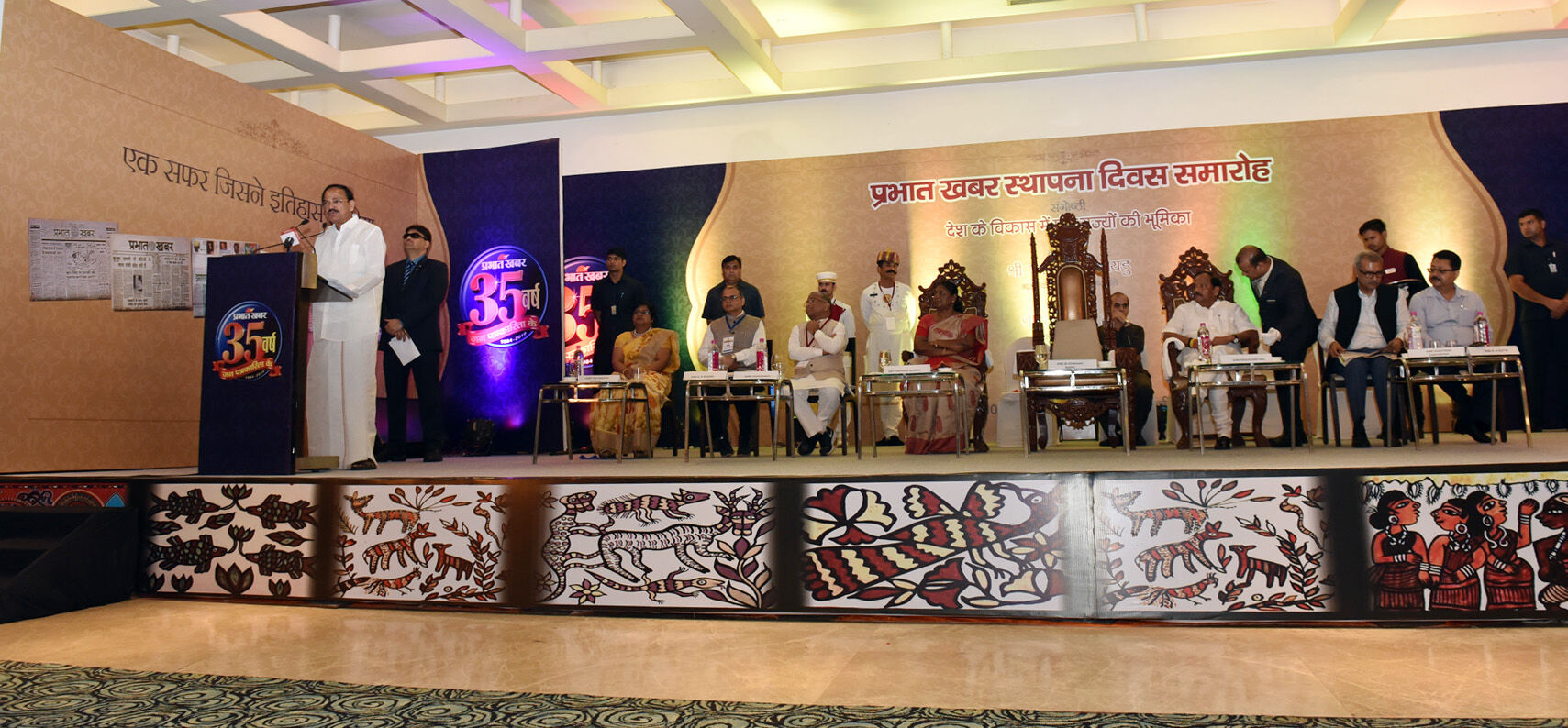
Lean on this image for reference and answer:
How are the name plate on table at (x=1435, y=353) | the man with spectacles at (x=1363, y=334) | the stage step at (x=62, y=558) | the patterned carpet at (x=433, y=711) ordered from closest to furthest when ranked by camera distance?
1. the patterned carpet at (x=433, y=711)
2. the stage step at (x=62, y=558)
3. the name plate on table at (x=1435, y=353)
4. the man with spectacles at (x=1363, y=334)

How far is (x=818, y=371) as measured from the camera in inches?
271

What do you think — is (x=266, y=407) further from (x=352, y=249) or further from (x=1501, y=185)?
(x=1501, y=185)

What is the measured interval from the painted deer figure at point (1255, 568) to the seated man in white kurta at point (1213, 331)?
2929 millimetres

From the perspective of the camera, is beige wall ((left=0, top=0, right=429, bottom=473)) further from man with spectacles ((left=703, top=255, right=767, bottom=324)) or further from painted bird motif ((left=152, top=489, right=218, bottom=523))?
man with spectacles ((left=703, top=255, right=767, bottom=324))

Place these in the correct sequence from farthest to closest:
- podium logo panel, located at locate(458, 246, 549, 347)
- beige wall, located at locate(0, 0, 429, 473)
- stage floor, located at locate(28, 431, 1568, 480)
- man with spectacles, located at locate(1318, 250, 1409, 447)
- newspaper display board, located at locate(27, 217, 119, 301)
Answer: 1. podium logo panel, located at locate(458, 246, 549, 347)
2. man with spectacles, located at locate(1318, 250, 1409, 447)
3. newspaper display board, located at locate(27, 217, 119, 301)
4. beige wall, located at locate(0, 0, 429, 473)
5. stage floor, located at locate(28, 431, 1568, 480)

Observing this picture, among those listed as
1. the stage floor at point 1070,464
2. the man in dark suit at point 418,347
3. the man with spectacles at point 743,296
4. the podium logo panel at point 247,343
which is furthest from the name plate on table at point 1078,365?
the man in dark suit at point 418,347

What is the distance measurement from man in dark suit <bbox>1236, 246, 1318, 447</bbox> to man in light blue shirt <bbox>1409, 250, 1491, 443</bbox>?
623 mm

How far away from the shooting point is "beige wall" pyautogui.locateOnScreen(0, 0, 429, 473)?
5285mm

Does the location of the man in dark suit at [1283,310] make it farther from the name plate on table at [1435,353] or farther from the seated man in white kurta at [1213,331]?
the name plate on table at [1435,353]

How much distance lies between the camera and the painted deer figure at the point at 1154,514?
345cm

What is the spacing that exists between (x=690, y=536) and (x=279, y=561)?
5.89 feet

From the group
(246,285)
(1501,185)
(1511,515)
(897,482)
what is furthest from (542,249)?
(1501,185)

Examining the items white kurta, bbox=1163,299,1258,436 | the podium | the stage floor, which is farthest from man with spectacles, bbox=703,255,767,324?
the podium

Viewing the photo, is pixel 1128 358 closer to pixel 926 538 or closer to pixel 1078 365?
pixel 1078 365
